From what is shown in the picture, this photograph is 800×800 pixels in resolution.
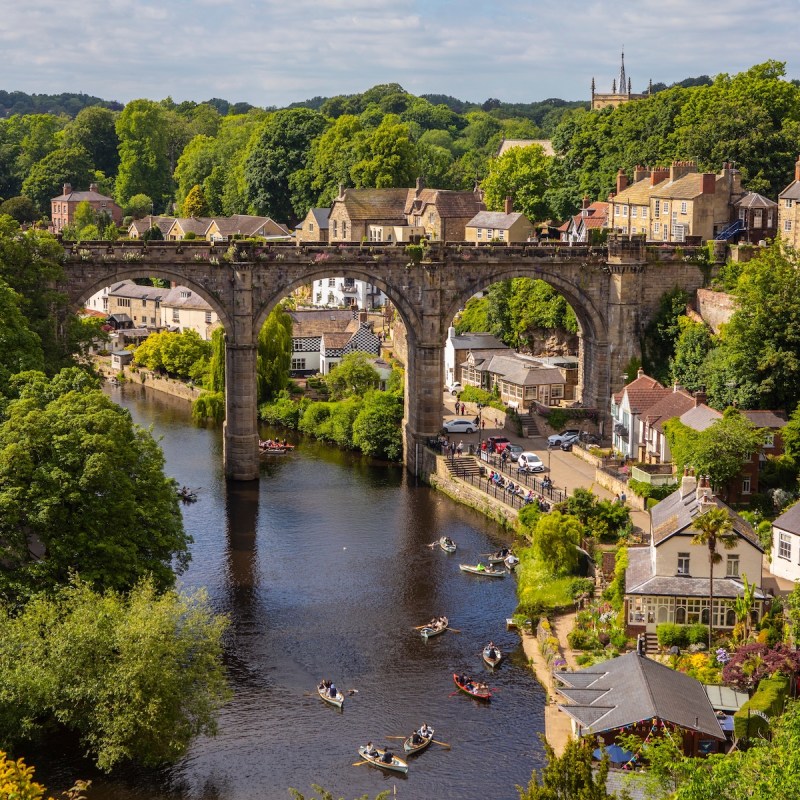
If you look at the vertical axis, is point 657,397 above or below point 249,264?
below

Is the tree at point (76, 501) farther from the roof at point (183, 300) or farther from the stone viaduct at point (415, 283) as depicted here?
the roof at point (183, 300)

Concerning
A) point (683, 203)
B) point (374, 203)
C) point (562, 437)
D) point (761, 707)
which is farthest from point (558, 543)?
point (374, 203)

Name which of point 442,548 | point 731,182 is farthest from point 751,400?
point 731,182

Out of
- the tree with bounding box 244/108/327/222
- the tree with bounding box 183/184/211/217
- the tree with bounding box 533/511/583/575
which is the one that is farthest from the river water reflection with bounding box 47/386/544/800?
the tree with bounding box 183/184/211/217

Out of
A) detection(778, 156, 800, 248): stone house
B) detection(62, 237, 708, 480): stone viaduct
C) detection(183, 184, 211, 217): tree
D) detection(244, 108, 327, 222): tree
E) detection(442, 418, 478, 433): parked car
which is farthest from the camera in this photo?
detection(183, 184, 211, 217): tree

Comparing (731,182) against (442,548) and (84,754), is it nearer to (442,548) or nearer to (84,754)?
(442,548)

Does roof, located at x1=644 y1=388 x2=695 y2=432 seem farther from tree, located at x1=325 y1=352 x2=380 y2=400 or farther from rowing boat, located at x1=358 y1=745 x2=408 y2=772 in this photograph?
rowing boat, located at x1=358 y1=745 x2=408 y2=772
